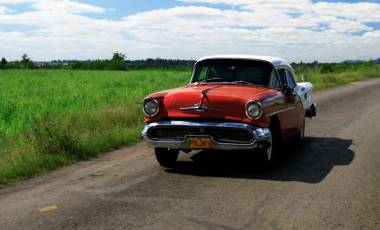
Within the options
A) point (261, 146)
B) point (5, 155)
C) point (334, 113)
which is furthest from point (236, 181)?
point (334, 113)

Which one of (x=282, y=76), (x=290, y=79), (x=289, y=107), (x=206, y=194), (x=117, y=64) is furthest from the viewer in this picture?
(x=117, y=64)

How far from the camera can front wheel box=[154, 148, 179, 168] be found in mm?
7883

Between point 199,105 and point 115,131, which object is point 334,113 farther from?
point 199,105

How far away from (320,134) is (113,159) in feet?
15.2

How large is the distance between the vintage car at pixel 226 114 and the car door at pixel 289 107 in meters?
0.02

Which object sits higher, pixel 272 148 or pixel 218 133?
pixel 218 133

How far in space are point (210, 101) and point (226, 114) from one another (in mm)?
268

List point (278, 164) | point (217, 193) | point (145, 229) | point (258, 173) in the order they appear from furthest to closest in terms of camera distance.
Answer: point (278, 164), point (258, 173), point (217, 193), point (145, 229)

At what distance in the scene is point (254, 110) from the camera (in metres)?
7.21

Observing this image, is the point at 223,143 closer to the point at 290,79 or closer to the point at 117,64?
the point at 290,79

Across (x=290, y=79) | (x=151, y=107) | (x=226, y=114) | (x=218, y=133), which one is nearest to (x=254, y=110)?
(x=226, y=114)

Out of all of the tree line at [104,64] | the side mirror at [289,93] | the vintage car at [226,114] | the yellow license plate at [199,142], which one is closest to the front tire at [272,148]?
the vintage car at [226,114]

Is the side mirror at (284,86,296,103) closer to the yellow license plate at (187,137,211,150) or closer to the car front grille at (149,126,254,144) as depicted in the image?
the car front grille at (149,126,254,144)

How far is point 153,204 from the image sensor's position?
5812 millimetres
